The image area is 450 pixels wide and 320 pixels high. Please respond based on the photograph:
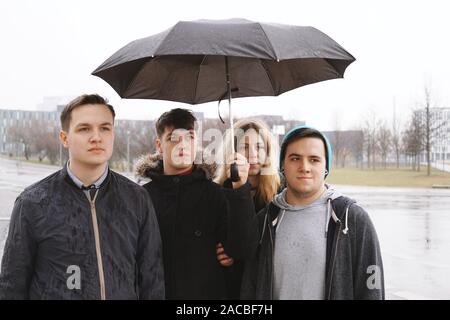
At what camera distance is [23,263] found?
2234 millimetres

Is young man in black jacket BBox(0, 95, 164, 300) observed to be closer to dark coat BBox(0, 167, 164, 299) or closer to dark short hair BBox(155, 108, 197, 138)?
dark coat BBox(0, 167, 164, 299)

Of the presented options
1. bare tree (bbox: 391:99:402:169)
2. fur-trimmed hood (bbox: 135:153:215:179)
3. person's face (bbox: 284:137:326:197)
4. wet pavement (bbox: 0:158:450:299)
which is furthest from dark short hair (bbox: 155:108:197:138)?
bare tree (bbox: 391:99:402:169)

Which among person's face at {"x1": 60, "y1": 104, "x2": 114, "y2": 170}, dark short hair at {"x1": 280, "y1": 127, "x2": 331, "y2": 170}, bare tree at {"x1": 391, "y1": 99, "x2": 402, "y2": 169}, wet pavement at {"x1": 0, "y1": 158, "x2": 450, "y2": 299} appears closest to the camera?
person's face at {"x1": 60, "y1": 104, "x2": 114, "y2": 170}

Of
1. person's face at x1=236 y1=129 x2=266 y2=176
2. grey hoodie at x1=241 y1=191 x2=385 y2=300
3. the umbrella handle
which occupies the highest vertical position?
person's face at x1=236 y1=129 x2=266 y2=176

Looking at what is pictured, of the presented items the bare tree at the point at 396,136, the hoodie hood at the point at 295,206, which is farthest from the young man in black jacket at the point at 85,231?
the bare tree at the point at 396,136

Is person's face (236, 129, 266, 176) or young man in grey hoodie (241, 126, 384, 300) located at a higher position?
person's face (236, 129, 266, 176)

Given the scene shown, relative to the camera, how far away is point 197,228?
273cm

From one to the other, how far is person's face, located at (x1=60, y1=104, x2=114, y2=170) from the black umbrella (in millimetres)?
430

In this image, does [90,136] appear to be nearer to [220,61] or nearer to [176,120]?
[176,120]

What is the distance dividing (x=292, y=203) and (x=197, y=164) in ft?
2.10

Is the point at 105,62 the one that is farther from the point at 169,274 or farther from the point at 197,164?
the point at 169,274

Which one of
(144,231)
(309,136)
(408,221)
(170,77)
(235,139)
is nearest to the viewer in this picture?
(144,231)

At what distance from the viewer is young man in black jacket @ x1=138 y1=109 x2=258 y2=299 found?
2.58 metres
